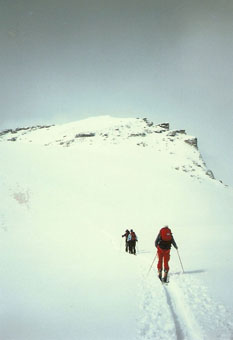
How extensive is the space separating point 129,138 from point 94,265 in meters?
88.9

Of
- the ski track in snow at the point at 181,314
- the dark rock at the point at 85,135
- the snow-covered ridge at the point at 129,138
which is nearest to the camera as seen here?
the ski track in snow at the point at 181,314

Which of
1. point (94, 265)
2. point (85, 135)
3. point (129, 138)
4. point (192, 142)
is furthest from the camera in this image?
point (85, 135)

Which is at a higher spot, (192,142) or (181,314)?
(192,142)

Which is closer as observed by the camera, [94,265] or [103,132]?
[94,265]

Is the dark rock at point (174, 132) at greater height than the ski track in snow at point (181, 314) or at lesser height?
greater

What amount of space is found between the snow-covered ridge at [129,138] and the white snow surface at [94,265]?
141 feet

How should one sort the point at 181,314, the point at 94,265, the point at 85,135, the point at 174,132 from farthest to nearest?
the point at 174,132
the point at 85,135
the point at 94,265
the point at 181,314

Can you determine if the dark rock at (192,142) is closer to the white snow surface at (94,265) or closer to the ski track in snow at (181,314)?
the white snow surface at (94,265)

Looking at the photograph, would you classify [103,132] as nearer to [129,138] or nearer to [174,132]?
[129,138]

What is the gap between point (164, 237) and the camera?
943 cm

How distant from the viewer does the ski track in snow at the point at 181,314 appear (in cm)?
520

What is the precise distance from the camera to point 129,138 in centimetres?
9612

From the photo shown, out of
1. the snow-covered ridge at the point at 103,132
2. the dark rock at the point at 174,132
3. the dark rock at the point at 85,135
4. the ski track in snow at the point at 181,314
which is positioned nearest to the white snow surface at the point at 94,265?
the ski track in snow at the point at 181,314

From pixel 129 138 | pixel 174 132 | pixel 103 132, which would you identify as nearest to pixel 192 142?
pixel 174 132
